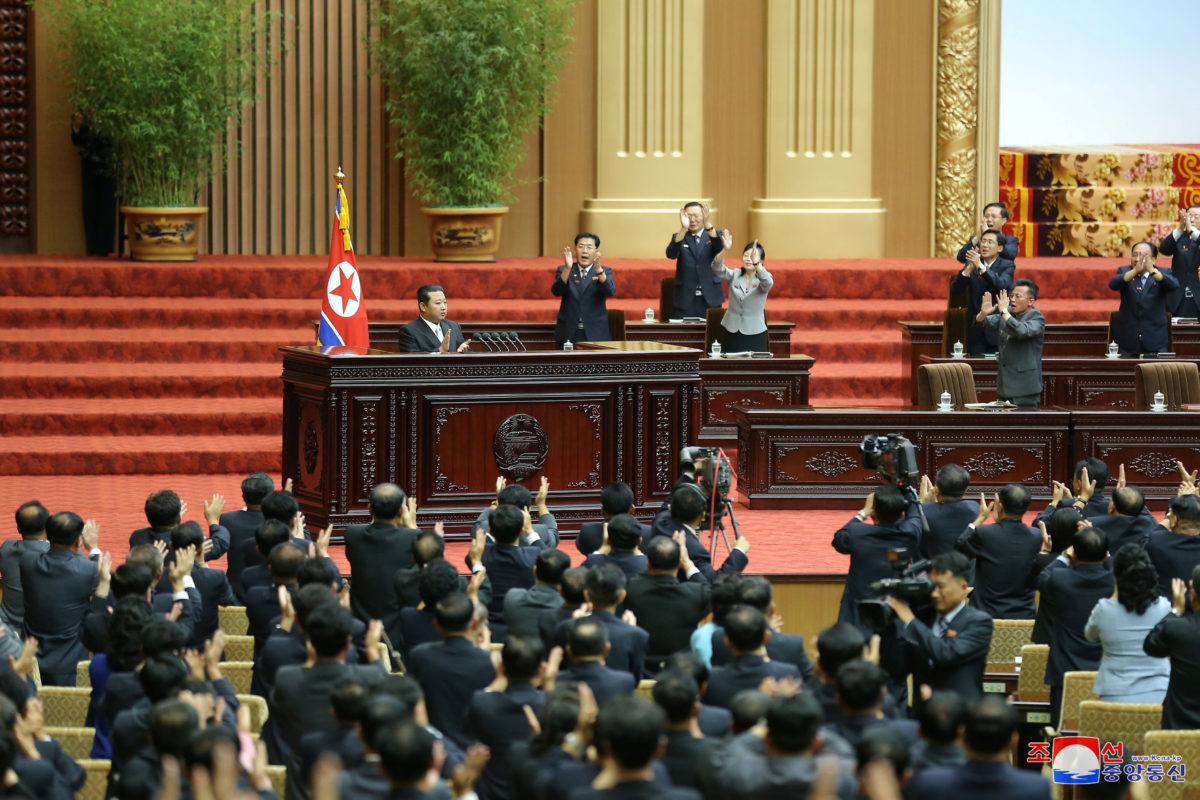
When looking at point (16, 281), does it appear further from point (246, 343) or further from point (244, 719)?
point (244, 719)

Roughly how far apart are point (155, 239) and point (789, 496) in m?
7.32

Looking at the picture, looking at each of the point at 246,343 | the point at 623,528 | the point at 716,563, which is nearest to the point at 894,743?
the point at 623,528

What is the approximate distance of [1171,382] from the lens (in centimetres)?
1245

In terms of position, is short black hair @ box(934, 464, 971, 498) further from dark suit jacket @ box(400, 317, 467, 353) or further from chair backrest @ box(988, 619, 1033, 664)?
dark suit jacket @ box(400, 317, 467, 353)

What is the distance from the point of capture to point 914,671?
20.7 ft

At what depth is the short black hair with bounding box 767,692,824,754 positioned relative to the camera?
4359 mm

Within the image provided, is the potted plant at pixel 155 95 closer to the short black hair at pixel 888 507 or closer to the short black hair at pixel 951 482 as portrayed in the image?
the short black hair at pixel 951 482

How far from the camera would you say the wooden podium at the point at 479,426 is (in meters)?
10.3

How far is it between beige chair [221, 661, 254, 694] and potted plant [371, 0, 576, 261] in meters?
10.3

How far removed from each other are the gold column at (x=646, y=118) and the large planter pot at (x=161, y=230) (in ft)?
12.8

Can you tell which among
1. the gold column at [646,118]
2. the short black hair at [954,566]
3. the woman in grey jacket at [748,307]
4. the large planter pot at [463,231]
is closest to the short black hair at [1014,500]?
the short black hair at [954,566]

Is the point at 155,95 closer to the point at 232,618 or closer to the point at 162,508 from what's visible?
the point at 162,508

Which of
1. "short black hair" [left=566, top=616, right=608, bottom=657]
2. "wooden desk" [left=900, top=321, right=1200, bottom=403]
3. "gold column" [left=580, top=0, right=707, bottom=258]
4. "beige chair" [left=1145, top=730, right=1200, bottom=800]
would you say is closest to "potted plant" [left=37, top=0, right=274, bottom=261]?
"gold column" [left=580, top=0, right=707, bottom=258]

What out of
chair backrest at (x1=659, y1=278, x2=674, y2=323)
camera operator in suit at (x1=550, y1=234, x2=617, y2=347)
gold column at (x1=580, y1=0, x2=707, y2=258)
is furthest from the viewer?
gold column at (x1=580, y1=0, x2=707, y2=258)
